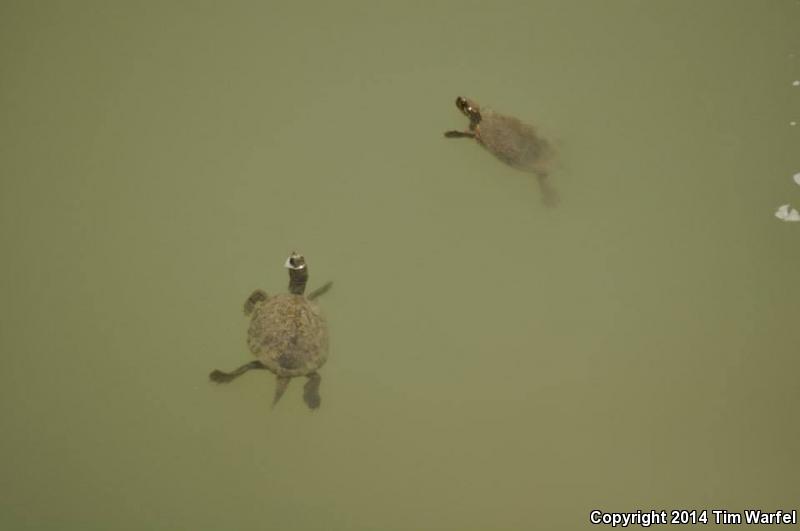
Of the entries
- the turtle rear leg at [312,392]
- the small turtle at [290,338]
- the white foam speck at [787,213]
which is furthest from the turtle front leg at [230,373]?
the white foam speck at [787,213]

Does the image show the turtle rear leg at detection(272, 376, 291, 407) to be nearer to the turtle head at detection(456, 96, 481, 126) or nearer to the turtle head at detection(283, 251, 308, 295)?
the turtle head at detection(283, 251, 308, 295)

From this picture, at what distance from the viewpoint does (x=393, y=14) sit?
3.96m

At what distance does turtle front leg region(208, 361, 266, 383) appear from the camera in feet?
9.22

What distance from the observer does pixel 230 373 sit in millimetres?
2855

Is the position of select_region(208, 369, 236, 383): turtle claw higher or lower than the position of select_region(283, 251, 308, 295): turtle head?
lower

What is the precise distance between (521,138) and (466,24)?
3.73 feet

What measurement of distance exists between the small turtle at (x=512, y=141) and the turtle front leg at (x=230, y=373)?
5.24 ft

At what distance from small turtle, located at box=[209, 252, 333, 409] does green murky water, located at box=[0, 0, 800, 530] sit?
0.14 metres

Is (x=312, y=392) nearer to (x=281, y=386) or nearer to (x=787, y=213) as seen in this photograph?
(x=281, y=386)

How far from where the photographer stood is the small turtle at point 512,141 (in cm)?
322

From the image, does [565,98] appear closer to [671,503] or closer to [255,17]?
[255,17]

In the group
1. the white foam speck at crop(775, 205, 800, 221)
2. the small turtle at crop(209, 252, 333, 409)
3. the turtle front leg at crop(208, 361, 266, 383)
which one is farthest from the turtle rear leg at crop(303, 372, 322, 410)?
the white foam speck at crop(775, 205, 800, 221)

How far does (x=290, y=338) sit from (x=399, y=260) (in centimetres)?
84

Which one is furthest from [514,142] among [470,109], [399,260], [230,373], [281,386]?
[230,373]
